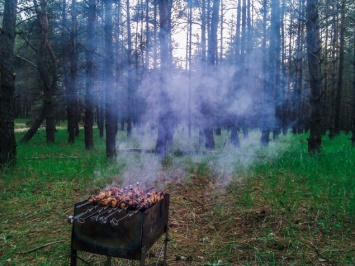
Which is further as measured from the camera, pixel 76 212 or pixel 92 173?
pixel 92 173

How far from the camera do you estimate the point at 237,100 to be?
14320 millimetres

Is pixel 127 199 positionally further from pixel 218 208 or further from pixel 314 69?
pixel 314 69

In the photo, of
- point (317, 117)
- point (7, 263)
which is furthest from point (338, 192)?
point (7, 263)

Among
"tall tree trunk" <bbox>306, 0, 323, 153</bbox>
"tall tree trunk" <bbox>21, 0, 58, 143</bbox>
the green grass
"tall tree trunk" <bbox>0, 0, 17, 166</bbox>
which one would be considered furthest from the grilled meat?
"tall tree trunk" <bbox>21, 0, 58, 143</bbox>

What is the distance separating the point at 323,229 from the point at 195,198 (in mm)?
2350

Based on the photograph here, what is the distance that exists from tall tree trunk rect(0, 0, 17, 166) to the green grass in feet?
1.71

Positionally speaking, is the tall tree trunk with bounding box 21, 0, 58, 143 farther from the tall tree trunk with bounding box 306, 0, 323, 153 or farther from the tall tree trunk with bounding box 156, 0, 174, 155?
the tall tree trunk with bounding box 306, 0, 323, 153

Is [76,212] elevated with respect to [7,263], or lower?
elevated

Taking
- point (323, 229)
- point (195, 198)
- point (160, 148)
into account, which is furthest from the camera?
point (160, 148)

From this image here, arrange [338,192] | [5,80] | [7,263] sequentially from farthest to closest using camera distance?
[5,80] → [338,192] → [7,263]

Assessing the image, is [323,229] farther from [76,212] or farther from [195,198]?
[76,212]

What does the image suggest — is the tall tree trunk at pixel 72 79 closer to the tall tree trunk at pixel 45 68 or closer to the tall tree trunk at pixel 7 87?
the tall tree trunk at pixel 45 68

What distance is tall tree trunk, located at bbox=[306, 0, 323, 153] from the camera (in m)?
8.29

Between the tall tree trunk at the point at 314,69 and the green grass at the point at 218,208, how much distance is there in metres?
0.67
